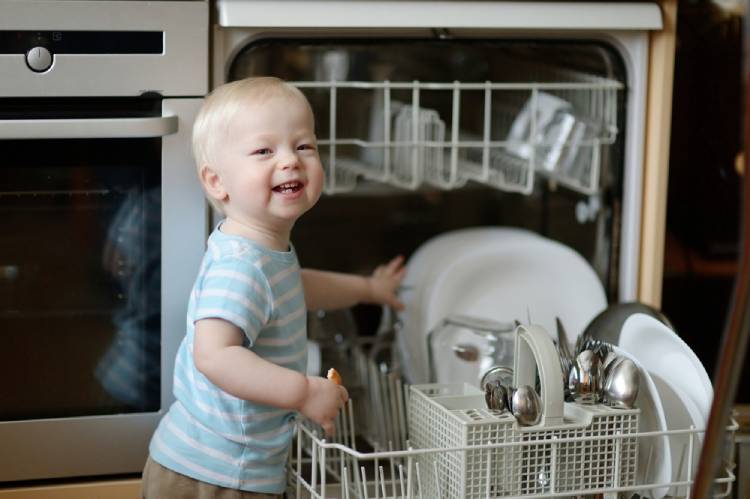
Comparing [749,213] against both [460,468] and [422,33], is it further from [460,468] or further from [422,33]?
[422,33]

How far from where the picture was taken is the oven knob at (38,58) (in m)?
1.35

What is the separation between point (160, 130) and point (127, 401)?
38 centimetres

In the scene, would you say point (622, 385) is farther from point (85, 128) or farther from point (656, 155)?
point (85, 128)

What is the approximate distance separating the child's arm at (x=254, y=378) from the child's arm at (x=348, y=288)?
30cm

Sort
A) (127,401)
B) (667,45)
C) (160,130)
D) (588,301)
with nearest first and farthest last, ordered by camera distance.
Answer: (160,130) → (127,401) → (667,45) → (588,301)

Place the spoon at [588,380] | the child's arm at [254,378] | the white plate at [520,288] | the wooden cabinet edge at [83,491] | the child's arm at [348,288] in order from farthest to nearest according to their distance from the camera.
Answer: the white plate at [520,288], the child's arm at [348,288], the wooden cabinet edge at [83,491], the spoon at [588,380], the child's arm at [254,378]

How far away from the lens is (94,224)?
1425 millimetres

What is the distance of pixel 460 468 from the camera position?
48.8 inches

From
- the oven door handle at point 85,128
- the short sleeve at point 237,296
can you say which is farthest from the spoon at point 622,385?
the oven door handle at point 85,128

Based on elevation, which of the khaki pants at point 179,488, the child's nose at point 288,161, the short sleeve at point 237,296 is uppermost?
the child's nose at point 288,161

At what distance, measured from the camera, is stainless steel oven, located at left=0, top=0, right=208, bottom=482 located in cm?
136

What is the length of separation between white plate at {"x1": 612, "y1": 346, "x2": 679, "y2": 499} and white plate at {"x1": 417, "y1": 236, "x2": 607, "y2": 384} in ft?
1.04

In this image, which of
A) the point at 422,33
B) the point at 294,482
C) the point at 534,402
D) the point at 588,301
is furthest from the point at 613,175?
the point at 294,482

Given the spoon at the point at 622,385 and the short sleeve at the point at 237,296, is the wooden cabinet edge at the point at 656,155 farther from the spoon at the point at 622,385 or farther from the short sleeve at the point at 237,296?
the short sleeve at the point at 237,296
